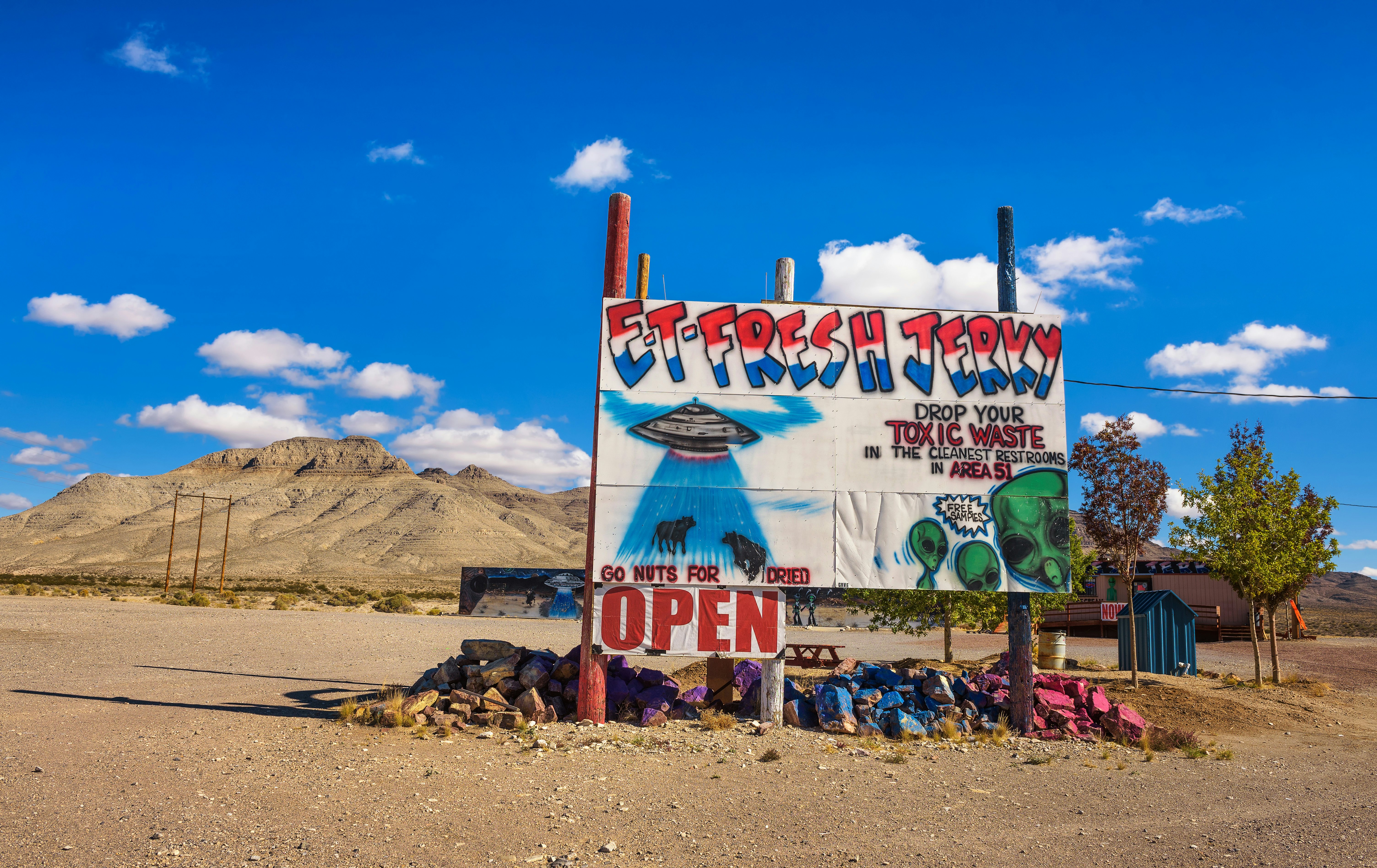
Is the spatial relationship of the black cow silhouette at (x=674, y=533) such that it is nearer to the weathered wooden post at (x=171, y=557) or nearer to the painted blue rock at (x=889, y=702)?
the painted blue rock at (x=889, y=702)

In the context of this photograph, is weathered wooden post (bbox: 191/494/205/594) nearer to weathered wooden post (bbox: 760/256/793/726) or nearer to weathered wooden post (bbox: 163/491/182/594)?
weathered wooden post (bbox: 163/491/182/594)

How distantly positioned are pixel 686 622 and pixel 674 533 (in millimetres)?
1283

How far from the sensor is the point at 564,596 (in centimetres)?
4409

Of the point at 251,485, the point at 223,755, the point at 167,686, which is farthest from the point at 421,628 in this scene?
the point at 251,485

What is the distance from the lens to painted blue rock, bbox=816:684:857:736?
1106 cm

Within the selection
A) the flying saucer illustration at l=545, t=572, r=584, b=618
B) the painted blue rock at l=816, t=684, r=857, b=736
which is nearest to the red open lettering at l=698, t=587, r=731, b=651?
the painted blue rock at l=816, t=684, r=857, b=736

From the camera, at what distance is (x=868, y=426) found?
38.4ft

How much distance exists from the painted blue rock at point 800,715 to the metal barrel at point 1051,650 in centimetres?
938

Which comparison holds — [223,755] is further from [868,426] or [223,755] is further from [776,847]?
[868,426]

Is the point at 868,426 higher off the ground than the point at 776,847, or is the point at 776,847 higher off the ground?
the point at 868,426

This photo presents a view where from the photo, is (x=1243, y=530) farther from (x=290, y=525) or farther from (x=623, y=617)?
(x=290, y=525)

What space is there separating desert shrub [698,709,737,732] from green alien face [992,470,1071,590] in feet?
15.5

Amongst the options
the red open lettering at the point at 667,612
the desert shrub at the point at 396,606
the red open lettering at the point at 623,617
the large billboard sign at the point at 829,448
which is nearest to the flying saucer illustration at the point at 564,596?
the desert shrub at the point at 396,606

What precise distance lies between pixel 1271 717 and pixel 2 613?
118 ft
